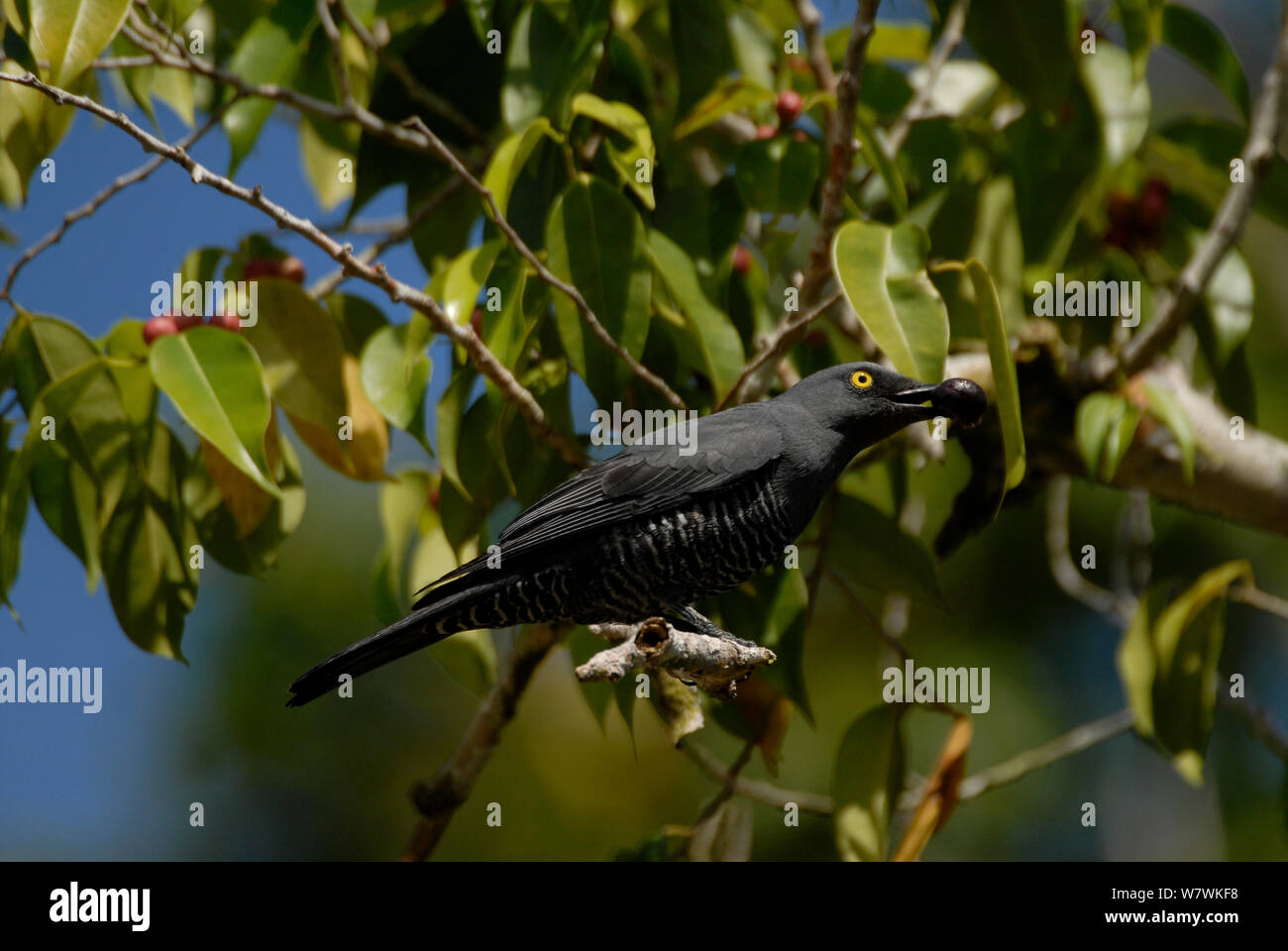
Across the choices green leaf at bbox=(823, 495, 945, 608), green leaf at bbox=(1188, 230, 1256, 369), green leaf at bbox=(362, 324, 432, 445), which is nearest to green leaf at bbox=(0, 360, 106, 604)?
green leaf at bbox=(362, 324, 432, 445)

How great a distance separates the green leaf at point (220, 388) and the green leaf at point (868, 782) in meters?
1.80

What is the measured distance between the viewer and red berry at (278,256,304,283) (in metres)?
3.51

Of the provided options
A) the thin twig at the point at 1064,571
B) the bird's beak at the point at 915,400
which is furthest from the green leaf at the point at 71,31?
the thin twig at the point at 1064,571

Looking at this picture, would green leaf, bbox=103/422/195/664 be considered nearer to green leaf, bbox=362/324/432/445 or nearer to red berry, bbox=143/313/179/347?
red berry, bbox=143/313/179/347

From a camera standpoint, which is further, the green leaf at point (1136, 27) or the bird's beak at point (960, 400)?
the green leaf at point (1136, 27)

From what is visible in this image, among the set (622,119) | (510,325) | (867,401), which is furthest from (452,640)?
(622,119)

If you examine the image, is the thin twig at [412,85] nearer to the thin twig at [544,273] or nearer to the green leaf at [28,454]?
the thin twig at [544,273]

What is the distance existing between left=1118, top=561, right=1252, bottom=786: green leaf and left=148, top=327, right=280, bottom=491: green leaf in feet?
8.53

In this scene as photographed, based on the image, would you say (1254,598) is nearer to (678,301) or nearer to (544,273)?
(678,301)

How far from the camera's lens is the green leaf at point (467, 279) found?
2785 mm

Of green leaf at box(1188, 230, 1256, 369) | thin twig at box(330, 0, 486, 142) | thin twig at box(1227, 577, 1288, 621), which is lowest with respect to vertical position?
thin twig at box(1227, 577, 1288, 621)

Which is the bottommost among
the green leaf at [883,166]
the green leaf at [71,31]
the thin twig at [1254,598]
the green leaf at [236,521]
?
the thin twig at [1254,598]

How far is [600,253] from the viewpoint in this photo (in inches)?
115
